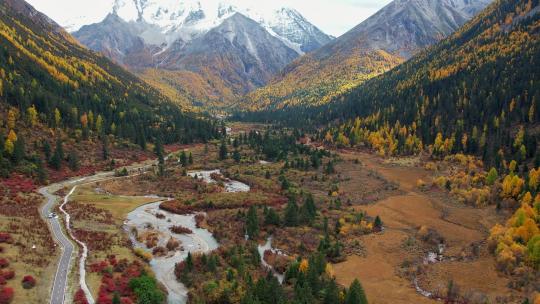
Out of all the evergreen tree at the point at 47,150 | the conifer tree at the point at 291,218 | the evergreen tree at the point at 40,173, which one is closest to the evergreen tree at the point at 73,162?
the evergreen tree at the point at 47,150

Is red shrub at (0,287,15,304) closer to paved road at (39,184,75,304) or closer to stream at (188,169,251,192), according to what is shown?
paved road at (39,184,75,304)

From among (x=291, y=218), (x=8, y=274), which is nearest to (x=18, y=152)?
(x=8, y=274)

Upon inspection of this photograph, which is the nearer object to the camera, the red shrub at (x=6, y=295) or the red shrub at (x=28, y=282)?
the red shrub at (x=6, y=295)

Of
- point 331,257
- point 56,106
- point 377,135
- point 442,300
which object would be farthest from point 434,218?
point 56,106

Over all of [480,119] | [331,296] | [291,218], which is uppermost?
[480,119]

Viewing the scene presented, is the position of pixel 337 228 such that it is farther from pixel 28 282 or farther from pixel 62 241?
pixel 28 282

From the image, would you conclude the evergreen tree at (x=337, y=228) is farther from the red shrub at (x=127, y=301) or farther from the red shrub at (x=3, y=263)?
the red shrub at (x=3, y=263)
